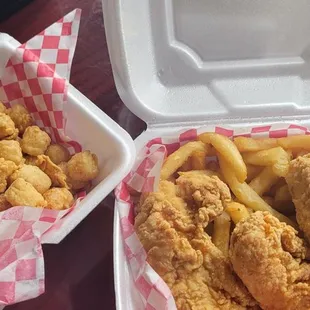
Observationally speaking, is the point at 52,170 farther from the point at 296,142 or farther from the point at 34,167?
the point at 296,142

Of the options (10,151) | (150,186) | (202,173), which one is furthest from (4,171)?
(202,173)

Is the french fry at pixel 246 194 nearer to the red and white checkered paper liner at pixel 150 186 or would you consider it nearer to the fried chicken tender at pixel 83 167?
the red and white checkered paper liner at pixel 150 186

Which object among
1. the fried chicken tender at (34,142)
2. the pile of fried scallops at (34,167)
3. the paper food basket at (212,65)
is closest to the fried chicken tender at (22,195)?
Answer: the pile of fried scallops at (34,167)

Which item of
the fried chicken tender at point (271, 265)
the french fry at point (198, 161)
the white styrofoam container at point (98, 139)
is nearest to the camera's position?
the fried chicken tender at point (271, 265)

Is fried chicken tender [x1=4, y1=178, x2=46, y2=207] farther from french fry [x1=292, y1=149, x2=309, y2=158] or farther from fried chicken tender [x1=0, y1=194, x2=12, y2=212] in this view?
french fry [x1=292, y1=149, x2=309, y2=158]

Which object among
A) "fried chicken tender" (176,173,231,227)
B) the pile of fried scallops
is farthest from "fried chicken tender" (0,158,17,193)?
"fried chicken tender" (176,173,231,227)

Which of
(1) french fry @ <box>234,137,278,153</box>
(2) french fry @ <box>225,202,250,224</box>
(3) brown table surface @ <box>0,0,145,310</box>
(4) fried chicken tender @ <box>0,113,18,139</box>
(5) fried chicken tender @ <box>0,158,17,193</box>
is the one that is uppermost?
(4) fried chicken tender @ <box>0,113,18,139</box>

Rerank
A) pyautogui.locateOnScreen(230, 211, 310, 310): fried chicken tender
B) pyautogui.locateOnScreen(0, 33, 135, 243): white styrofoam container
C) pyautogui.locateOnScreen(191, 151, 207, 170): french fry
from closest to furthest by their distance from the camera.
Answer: pyautogui.locateOnScreen(230, 211, 310, 310): fried chicken tender
pyautogui.locateOnScreen(0, 33, 135, 243): white styrofoam container
pyautogui.locateOnScreen(191, 151, 207, 170): french fry

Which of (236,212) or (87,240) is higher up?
(236,212)
